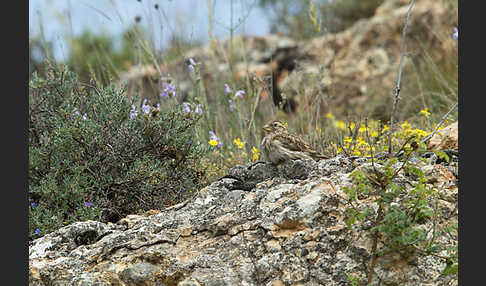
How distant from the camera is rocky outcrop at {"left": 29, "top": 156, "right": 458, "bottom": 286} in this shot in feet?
8.39

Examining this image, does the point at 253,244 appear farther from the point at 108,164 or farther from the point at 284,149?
the point at 108,164

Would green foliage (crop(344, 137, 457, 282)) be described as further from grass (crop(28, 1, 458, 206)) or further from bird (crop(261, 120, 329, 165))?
bird (crop(261, 120, 329, 165))

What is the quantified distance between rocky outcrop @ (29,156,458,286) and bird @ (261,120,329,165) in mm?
572

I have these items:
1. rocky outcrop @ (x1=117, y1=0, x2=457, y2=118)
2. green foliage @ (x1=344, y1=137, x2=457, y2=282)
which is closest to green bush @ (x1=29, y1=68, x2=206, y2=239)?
green foliage @ (x1=344, y1=137, x2=457, y2=282)

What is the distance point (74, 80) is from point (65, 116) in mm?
752

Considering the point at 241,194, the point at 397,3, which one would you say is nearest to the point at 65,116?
the point at 241,194

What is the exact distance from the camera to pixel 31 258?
3.04 metres

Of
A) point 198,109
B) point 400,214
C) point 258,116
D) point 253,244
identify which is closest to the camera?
point 400,214

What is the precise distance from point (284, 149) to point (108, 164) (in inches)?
51.4

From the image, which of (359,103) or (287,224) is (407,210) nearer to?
(287,224)

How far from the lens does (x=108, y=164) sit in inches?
154

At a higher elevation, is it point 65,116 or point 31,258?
point 65,116

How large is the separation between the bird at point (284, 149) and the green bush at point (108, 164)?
1.91 feet

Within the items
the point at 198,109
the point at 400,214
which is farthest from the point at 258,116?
the point at 400,214
